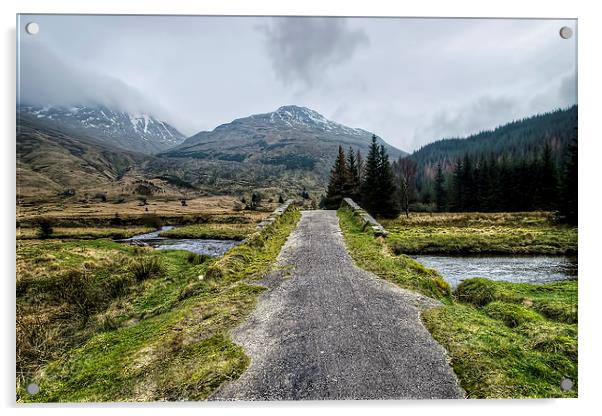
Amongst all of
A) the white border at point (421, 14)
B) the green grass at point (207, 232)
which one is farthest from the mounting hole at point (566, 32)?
the green grass at point (207, 232)

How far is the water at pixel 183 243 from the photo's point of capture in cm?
1382

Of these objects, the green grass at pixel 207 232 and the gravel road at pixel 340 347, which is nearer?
the gravel road at pixel 340 347

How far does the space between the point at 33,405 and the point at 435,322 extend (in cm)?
549

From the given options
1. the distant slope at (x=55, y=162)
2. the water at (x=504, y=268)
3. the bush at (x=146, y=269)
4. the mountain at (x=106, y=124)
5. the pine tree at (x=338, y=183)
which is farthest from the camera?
the pine tree at (x=338, y=183)

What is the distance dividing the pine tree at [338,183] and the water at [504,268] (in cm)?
2095

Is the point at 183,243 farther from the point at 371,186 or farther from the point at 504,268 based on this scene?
the point at 371,186

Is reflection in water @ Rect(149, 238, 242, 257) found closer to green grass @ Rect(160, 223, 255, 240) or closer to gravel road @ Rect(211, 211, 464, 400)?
green grass @ Rect(160, 223, 255, 240)

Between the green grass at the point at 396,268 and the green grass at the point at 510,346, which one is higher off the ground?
the green grass at the point at 396,268

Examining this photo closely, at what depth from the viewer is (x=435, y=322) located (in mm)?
4680

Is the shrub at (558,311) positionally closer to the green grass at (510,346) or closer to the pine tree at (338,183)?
the green grass at (510,346)

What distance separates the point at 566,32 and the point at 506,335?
4.97 metres

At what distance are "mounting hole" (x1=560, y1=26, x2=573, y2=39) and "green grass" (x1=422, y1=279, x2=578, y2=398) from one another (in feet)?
14.5
